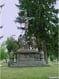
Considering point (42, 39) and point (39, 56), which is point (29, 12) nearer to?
point (42, 39)

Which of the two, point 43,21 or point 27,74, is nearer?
point 27,74

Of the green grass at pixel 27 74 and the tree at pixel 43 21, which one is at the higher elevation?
the tree at pixel 43 21

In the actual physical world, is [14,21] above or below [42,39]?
above

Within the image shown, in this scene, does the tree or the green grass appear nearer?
the green grass

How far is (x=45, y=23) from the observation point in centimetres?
3222

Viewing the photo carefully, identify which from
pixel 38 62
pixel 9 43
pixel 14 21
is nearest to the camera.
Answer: pixel 38 62

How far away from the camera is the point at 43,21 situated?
106 feet

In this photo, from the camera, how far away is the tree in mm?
32375

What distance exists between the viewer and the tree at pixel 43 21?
106ft

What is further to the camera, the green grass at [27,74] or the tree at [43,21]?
the tree at [43,21]

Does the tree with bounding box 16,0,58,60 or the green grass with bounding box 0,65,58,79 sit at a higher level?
the tree with bounding box 16,0,58,60

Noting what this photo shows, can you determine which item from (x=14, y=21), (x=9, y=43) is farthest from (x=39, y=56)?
(x=9, y=43)

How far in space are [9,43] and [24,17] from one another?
19.4 meters

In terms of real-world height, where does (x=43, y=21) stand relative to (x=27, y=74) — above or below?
above
